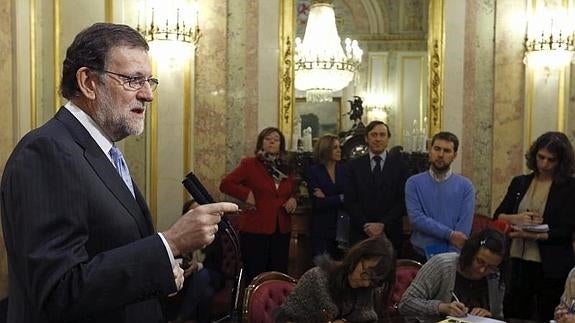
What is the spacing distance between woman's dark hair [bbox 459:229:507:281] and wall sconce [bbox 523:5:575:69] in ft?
8.32

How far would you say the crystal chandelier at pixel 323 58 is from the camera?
5.21 meters

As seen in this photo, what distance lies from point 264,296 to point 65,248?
5.66 ft

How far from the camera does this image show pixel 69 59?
1.34 meters

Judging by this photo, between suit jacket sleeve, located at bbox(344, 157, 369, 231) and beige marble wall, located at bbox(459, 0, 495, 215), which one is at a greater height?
beige marble wall, located at bbox(459, 0, 495, 215)

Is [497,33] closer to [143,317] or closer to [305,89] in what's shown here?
[305,89]

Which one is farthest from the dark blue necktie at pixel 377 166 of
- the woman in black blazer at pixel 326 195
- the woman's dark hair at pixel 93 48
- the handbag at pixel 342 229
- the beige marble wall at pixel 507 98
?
the woman's dark hair at pixel 93 48

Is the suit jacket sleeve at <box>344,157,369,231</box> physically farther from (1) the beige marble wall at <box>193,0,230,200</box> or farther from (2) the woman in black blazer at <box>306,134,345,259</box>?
(1) the beige marble wall at <box>193,0,230,200</box>

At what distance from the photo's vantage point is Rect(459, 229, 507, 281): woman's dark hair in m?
2.82

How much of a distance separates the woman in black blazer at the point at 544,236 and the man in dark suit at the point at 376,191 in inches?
28.1

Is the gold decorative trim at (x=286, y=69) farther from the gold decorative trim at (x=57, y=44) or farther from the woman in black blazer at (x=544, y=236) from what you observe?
the woman in black blazer at (x=544, y=236)

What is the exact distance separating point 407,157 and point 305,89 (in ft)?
3.12

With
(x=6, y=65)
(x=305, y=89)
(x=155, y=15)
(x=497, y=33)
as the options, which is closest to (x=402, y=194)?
(x=305, y=89)

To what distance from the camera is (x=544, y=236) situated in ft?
11.7

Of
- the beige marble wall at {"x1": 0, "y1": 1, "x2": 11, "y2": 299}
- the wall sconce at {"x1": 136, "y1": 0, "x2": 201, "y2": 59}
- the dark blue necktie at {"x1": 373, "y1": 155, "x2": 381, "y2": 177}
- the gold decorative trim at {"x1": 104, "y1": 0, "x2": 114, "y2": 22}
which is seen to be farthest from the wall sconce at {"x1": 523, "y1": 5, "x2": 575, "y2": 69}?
the beige marble wall at {"x1": 0, "y1": 1, "x2": 11, "y2": 299}
